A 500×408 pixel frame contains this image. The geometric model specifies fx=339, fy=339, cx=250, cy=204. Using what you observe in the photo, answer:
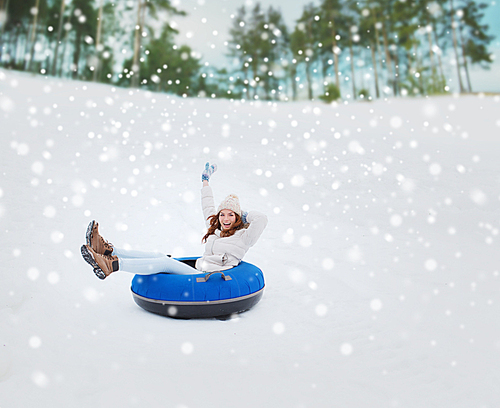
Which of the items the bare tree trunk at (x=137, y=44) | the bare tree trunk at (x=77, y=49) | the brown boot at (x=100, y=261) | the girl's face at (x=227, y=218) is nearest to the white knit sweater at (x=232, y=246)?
the girl's face at (x=227, y=218)

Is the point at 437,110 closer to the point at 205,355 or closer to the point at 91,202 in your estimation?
the point at 91,202

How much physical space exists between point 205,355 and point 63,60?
1879 cm

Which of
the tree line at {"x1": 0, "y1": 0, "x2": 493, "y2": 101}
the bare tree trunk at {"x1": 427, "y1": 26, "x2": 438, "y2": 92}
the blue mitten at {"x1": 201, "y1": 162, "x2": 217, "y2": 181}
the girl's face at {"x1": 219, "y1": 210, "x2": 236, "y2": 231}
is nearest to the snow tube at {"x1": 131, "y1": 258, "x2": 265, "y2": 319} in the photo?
the girl's face at {"x1": 219, "y1": 210, "x2": 236, "y2": 231}

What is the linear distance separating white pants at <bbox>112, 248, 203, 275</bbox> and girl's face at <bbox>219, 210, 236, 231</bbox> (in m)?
0.58

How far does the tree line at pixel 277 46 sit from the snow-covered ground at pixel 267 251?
3886mm

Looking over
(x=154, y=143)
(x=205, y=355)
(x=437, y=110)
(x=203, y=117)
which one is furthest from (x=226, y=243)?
(x=437, y=110)

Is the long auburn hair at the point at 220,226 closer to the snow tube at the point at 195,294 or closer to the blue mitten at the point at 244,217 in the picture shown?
the blue mitten at the point at 244,217

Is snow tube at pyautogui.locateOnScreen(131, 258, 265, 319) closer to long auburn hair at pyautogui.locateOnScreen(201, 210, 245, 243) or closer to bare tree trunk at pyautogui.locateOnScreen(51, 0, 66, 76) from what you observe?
long auburn hair at pyautogui.locateOnScreen(201, 210, 245, 243)

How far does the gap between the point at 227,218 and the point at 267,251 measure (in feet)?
5.77

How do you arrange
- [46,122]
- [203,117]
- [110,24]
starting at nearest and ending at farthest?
[46,122] < [203,117] < [110,24]

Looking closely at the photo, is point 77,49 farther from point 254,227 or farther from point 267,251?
point 254,227

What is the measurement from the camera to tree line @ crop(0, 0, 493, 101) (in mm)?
14625

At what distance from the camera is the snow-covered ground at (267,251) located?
2012 millimetres

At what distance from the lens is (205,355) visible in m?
2.29
